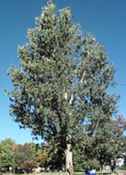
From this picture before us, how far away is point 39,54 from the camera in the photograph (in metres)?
39.0

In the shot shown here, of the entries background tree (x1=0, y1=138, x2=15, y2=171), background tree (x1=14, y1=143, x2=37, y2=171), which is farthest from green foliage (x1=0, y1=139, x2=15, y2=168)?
background tree (x1=14, y1=143, x2=37, y2=171)

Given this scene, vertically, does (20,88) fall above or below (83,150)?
above

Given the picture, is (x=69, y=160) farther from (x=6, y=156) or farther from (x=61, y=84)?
(x=6, y=156)

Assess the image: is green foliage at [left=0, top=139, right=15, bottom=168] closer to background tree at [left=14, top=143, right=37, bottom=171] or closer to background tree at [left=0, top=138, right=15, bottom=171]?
background tree at [left=0, top=138, right=15, bottom=171]

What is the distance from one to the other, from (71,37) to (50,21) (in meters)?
1.98

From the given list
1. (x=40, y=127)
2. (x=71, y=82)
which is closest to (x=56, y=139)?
(x=40, y=127)

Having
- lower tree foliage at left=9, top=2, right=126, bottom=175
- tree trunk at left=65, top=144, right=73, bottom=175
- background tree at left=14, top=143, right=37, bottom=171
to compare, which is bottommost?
tree trunk at left=65, top=144, right=73, bottom=175

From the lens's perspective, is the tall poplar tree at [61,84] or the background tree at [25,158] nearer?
the tall poplar tree at [61,84]

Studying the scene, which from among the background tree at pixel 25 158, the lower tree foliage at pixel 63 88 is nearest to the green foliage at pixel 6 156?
the background tree at pixel 25 158

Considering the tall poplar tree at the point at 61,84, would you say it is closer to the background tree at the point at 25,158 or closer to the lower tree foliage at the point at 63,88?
the lower tree foliage at the point at 63,88

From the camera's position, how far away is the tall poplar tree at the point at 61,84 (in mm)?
36969

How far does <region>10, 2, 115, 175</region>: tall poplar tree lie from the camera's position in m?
37.0

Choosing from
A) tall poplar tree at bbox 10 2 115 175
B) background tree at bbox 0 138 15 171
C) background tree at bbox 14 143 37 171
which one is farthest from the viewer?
background tree at bbox 0 138 15 171

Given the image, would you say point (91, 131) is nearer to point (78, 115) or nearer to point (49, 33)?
point (78, 115)
